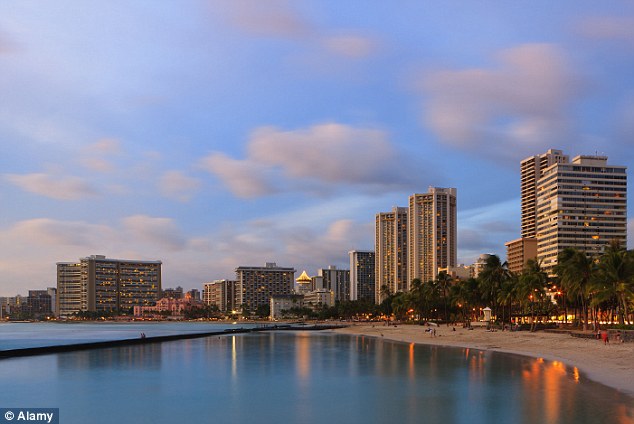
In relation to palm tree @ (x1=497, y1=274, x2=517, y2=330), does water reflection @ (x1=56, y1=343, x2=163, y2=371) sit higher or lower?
lower

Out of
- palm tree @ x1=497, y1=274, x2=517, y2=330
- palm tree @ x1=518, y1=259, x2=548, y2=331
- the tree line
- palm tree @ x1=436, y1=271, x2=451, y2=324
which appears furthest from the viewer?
palm tree @ x1=436, y1=271, x2=451, y2=324

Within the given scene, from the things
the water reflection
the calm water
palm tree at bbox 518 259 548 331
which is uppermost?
palm tree at bbox 518 259 548 331

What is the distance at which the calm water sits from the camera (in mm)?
34000

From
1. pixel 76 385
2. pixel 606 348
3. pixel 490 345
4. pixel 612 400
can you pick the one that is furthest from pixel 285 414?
pixel 490 345

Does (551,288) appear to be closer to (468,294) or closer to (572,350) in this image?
(468,294)

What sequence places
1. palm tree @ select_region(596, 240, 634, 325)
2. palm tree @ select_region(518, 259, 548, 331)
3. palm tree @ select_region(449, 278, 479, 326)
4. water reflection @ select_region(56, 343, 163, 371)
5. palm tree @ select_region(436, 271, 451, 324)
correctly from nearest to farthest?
water reflection @ select_region(56, 343, 163, 371) < palm tree @ select_region(596, 240, 634, 325) < palm tree @ select_region(518, 259, 548, 331) < palm tree @ select_region(449, 278, 479, 326) < palm tree @ select_region(436, 271, 451, 324)

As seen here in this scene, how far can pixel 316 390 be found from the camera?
45.2 meters

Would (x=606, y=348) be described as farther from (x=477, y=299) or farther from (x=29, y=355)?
(x=477, y=299)

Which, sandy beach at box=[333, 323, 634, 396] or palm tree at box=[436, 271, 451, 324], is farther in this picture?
palm tree at box=[436, 271, 451, 324]

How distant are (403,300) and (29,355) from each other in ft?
440

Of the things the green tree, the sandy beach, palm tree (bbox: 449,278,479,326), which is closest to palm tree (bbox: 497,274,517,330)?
the green tree

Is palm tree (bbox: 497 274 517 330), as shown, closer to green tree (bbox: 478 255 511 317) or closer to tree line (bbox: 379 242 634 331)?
tree line (bbox: 379 242 634 331)

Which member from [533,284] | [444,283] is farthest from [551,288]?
[444,283]

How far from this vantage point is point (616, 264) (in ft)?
262
